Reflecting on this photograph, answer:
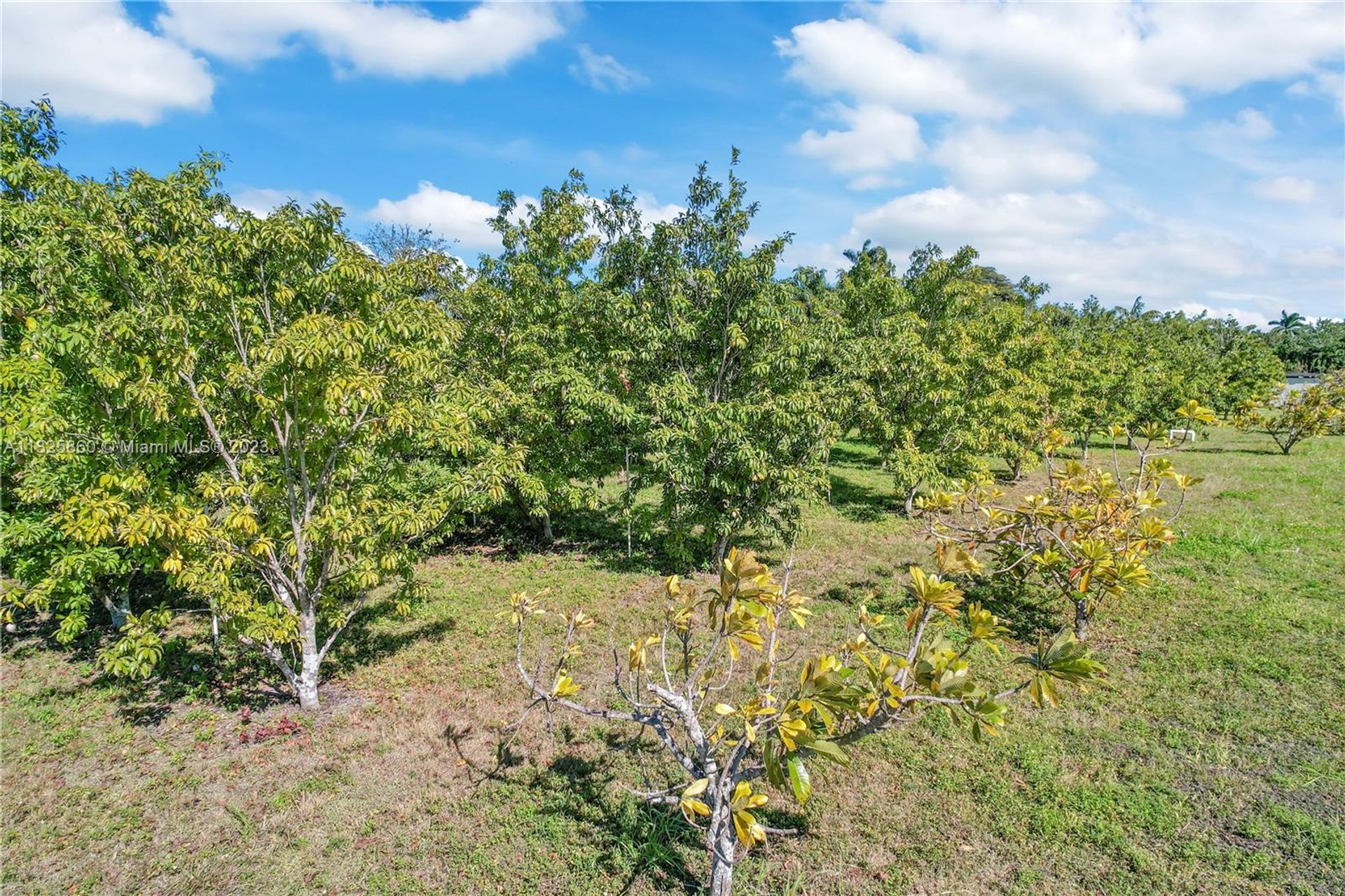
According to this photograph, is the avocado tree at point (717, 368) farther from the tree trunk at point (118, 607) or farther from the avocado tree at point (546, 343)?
the tree trunk at point (118, 607)

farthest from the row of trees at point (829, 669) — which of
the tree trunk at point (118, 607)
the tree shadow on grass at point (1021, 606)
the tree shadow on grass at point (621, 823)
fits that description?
the tree trunk at point (118, 607)

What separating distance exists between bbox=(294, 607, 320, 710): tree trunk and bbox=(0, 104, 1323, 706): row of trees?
0.05 metres

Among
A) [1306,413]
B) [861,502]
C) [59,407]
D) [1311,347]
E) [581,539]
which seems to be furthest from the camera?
[1311,347]

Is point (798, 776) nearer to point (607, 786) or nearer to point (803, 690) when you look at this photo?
point (803, 690)

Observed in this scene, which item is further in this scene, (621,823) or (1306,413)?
(1306,413)

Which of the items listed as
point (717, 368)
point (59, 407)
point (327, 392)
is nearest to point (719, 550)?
point (717, 368)

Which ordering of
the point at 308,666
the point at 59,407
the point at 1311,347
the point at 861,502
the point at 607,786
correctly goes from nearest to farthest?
the point at 607,786, the point at 59,407, the point at 308,666, the point at 861,502, the point at 1311,347

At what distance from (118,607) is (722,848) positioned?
971 cm

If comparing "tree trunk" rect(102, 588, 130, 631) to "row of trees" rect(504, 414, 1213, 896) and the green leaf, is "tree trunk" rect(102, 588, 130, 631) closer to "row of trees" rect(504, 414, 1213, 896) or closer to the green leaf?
"row of trees" rect(504, 414, 1213, 896)

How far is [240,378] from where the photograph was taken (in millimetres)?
5629

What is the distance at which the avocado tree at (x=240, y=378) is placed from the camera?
5543 mm

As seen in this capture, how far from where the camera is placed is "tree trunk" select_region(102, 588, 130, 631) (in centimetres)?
836

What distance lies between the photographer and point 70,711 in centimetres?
675

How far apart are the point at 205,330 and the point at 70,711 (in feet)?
15.8
